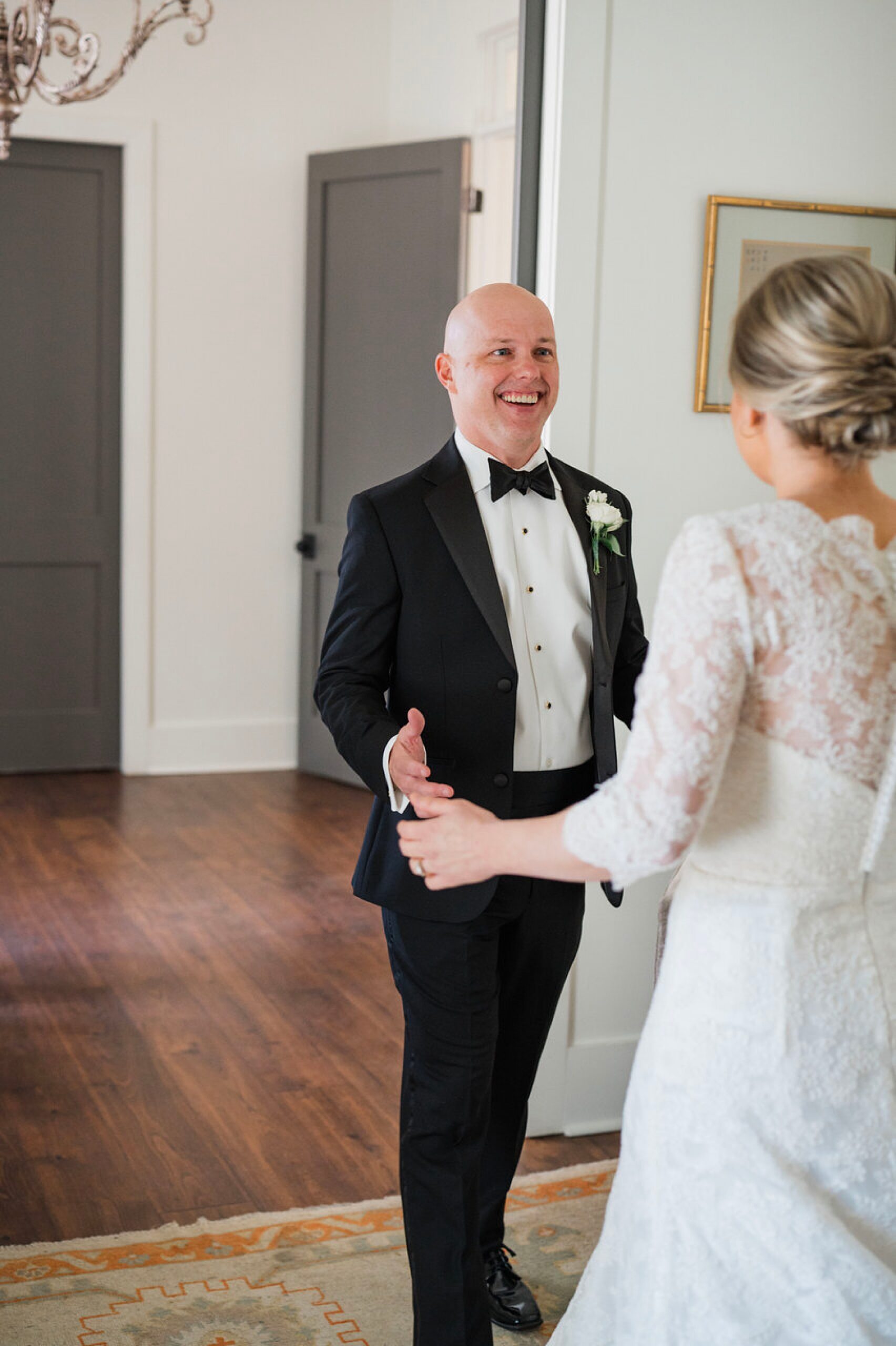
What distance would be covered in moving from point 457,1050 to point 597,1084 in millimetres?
1110

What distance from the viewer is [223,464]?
652 cm

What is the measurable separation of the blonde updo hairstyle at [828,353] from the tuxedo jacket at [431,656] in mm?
810

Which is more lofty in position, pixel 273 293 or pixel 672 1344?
pixel 273 293

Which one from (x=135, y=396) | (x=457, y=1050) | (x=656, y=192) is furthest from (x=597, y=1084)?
(x=135, y=396)

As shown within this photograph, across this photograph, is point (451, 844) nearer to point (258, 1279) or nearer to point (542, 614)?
A: point (542, 614)

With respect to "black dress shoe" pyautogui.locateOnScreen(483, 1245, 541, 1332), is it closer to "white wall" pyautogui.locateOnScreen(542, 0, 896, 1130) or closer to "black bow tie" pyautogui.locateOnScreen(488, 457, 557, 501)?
"white wall" pyautogui.locateOnScreen(542, 0, 896, 1130)

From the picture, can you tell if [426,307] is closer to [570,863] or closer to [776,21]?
[776,21]

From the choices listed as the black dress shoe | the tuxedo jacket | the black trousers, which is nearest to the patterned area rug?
the black dress shoe

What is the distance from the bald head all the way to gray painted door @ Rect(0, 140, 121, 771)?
178 inches

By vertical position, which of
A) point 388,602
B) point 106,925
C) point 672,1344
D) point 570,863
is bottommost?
point 106,925

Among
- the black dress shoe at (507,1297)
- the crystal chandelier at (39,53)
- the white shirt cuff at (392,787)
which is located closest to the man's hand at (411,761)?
the white shirt cuff at (392,787)

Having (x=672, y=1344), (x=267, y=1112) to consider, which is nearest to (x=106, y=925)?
(x=267, y=1112)

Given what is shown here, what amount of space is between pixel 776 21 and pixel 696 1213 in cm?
249

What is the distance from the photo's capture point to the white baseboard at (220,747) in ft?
21.6
